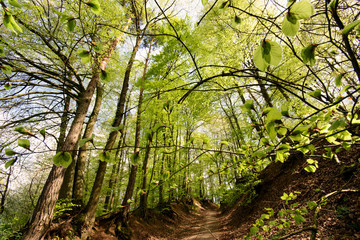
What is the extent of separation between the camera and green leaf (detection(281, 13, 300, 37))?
505 millimetres

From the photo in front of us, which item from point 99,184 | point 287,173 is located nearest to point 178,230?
point 99,184

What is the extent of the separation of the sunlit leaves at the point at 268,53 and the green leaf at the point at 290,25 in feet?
0.21

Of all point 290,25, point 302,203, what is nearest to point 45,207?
point 302,203

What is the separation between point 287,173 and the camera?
15.9 feet

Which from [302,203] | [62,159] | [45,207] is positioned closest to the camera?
[62,159]

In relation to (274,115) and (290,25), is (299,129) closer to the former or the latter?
(274,115)

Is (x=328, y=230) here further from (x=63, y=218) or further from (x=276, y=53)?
(x=63, y=218)

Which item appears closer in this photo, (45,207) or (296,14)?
(296,14)

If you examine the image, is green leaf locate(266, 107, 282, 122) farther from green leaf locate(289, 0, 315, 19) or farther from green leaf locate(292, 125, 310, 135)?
green leaf locate(289, 0, 315, 19)

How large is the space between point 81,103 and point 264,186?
6.48 m

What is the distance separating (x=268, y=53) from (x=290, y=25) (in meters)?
0.13

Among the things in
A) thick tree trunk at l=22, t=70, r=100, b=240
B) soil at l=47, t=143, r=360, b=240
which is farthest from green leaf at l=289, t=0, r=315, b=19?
thick tree trunk at l=22, t=70, r=100, b=240

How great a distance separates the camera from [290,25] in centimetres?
53

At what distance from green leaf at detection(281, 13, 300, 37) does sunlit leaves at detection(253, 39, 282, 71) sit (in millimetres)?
63
